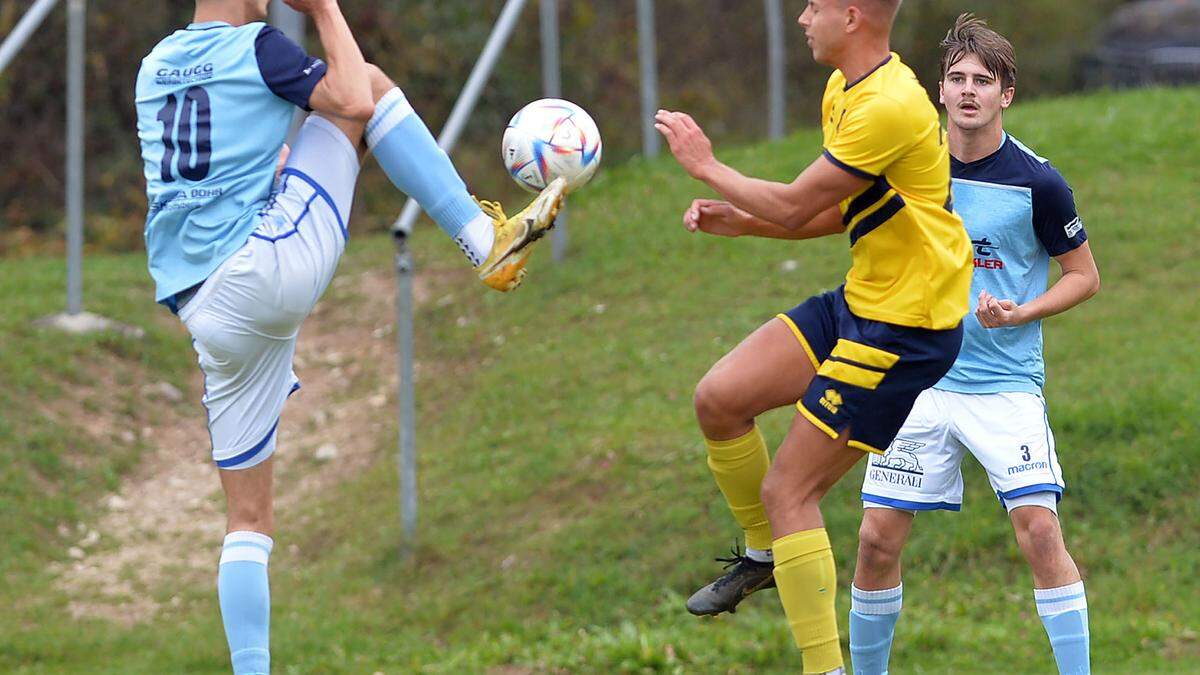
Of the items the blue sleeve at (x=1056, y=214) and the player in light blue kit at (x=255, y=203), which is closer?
the player in light blue kit at (x=255, y=203)

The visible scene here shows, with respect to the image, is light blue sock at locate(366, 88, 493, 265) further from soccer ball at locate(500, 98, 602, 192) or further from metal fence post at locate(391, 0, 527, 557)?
metal fence post at locate(391, 0, 527, 557)

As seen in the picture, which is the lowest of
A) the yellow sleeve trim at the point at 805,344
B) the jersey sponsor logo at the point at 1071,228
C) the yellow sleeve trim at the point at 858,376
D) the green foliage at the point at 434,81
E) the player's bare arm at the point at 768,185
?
the green foliage at the point at 434,81

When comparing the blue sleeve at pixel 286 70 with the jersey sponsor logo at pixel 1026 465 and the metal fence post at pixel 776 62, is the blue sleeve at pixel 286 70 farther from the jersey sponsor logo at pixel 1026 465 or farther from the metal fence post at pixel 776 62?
the metal fence post at pixel 776 62

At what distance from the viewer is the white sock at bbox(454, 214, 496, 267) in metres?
4.71

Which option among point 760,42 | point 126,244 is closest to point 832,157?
point 126,244

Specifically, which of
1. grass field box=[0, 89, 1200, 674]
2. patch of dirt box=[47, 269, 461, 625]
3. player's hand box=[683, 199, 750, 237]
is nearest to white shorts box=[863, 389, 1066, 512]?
player's hand box=[683, 199, 750, 237]

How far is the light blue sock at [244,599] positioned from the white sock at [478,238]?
1.11m


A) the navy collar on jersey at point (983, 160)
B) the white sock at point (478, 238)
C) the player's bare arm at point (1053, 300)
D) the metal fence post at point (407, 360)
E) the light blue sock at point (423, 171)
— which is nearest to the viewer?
the light blue sock at point (423, 171)

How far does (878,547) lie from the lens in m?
5.21

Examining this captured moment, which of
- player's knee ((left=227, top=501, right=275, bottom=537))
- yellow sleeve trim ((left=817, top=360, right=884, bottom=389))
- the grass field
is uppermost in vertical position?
yellow sleeve trim ((left=817, top=360, right=884, bottom=389))

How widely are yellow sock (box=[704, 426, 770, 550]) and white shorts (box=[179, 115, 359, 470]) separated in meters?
1.37

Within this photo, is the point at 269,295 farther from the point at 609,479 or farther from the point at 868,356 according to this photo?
the point at 609,479

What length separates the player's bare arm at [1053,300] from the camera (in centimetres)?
482

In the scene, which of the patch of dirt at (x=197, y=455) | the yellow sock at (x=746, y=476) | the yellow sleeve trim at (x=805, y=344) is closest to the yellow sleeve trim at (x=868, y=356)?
→ the yellow sleeve trim at (x=805, y=344)
